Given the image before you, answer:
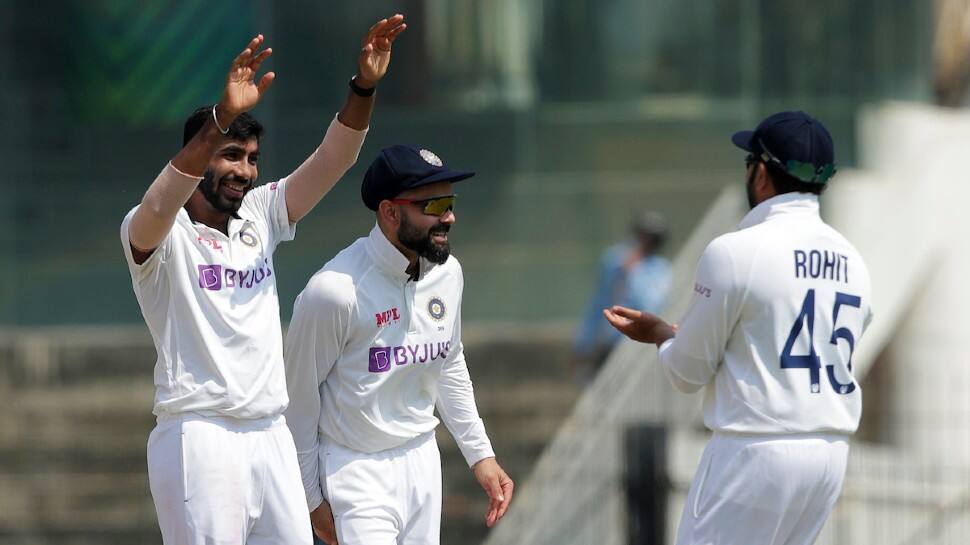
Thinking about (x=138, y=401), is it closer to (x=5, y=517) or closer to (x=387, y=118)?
(x=5, y=517)

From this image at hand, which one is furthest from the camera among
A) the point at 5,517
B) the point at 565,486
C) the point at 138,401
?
the point at 138,401

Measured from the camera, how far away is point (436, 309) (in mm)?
5727

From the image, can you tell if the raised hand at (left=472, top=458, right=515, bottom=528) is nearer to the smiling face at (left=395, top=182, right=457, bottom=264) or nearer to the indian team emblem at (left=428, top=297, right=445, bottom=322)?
the indian team emblem at (left=428, top=297, right=445, bottom=322)

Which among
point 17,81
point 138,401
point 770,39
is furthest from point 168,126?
point 770,39

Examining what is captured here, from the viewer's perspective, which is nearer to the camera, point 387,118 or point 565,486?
point 565,486

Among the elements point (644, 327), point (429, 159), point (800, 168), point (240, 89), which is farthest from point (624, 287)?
point (240, 89)

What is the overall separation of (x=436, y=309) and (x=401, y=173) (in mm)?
478

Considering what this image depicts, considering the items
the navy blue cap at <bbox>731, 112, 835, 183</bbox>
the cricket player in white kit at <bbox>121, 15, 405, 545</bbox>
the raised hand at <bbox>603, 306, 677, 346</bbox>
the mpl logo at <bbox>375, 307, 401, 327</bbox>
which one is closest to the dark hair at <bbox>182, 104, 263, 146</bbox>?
the cricket player in white kit at <bbox>121, 15, 405, 545</bbox>

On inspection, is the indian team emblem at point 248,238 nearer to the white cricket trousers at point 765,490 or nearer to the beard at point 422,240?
the beard at point 422,240

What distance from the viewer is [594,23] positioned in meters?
14.1

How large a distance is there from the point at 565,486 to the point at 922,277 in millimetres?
4632

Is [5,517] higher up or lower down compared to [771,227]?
lower down

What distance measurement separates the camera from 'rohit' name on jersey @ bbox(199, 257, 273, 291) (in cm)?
520

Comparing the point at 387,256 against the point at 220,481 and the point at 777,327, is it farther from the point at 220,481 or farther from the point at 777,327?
the point at 777,327
